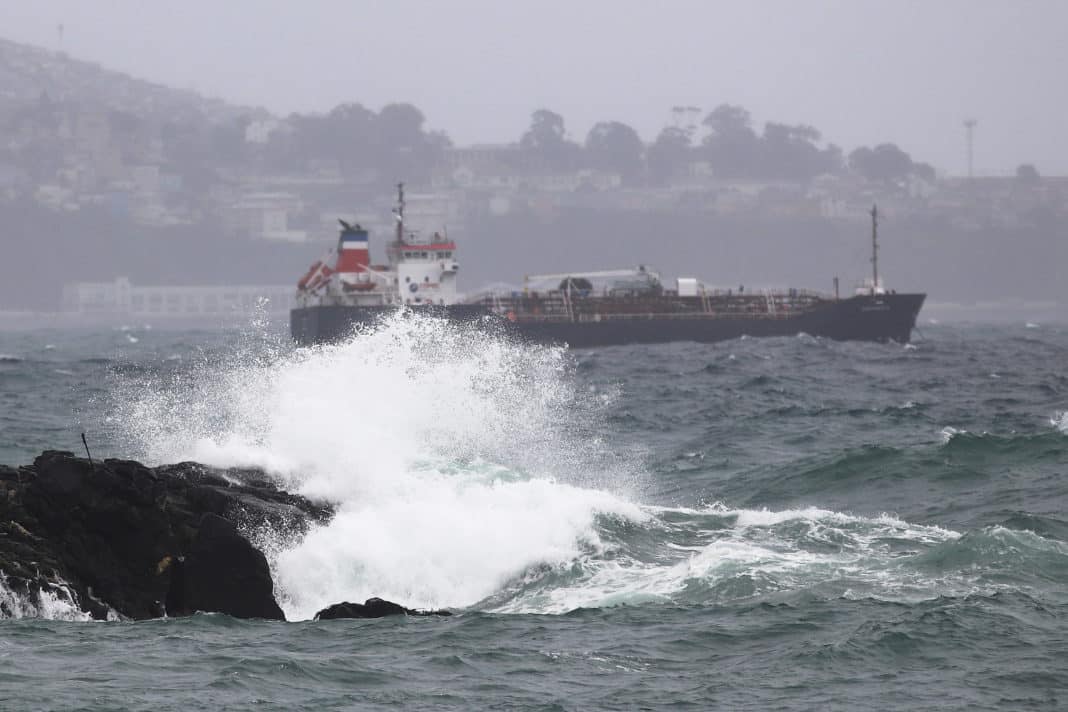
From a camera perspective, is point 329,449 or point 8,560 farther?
point 329,449

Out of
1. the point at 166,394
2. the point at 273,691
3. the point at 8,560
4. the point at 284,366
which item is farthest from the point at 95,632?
the point at 166,394

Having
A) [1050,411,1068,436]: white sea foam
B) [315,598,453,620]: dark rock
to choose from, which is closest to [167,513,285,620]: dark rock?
[315,598,453,620]: dark rock

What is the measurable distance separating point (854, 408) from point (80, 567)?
29088mm

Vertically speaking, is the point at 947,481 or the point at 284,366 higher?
the point at 284,366

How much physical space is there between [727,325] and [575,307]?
9.76 meters

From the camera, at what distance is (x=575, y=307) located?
98375mm

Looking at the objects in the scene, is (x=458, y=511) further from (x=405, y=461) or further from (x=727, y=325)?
(x=727, y=325)

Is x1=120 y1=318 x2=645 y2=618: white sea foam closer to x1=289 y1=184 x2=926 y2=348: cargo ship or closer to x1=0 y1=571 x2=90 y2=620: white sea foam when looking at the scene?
x1=0 y1=571 x2=90 y2=620: white sea foam

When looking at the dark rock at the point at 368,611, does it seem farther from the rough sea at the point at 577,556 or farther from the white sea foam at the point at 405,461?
the white sea foam at the point at 405,461

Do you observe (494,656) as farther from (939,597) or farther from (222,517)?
(939,597)

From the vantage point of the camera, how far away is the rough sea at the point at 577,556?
45.2 feet

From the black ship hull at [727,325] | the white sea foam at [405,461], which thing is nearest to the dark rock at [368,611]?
the white sea foam at [405,461]

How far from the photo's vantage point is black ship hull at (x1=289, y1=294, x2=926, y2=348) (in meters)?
94.6

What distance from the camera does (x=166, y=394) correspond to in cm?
4384
